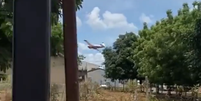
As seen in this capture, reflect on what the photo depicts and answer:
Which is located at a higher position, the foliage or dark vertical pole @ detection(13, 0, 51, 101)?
the foliage

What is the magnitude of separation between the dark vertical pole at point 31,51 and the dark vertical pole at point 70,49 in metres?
2.14

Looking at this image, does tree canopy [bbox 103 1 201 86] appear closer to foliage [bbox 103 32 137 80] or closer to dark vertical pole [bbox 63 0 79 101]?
foliage [bbox 103 32 137 80]

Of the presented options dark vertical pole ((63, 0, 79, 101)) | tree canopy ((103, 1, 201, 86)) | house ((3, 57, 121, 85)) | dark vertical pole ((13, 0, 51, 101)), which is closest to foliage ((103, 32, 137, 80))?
house ((3, 57, 121, 85))

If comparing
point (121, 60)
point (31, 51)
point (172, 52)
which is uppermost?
point (121, 60)

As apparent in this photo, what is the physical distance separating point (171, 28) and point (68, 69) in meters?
21.5

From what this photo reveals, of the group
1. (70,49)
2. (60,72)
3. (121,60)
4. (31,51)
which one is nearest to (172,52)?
(60,72)

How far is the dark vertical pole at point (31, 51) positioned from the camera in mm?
1206

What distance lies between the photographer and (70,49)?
157 inches

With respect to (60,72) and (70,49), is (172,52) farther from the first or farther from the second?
(70,49)

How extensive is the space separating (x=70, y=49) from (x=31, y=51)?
2.76 meters

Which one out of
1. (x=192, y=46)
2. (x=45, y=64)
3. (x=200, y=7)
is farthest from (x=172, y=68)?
(x=45, y=64)

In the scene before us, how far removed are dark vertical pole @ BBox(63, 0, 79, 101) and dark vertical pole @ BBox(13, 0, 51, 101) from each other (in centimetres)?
214

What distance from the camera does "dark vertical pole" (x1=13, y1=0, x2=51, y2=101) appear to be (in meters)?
1.21

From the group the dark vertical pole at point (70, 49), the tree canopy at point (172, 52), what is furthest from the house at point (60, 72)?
the tree canopy at point (172, 52)
